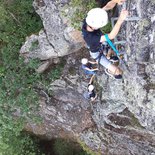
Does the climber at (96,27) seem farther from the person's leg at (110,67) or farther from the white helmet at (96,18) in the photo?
the person's leg at (110,67)

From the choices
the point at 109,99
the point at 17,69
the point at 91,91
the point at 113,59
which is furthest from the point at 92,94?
the point at 17,69

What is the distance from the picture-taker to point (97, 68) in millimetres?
9586

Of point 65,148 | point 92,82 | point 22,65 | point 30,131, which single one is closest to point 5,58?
point 22,65

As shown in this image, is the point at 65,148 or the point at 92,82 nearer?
the point at 92,82

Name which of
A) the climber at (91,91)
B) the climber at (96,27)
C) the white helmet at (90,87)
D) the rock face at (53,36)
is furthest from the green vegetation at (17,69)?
the climber at (96,27)

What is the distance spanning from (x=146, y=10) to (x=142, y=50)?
95cm

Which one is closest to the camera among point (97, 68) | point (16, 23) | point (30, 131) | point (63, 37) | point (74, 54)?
point (97, 68)

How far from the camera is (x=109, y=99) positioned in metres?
10.3

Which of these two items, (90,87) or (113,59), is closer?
(113,59)

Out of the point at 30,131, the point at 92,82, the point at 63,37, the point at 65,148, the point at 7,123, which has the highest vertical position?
the point at 63,37

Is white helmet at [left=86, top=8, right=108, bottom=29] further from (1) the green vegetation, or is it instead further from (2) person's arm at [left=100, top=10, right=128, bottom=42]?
(1) the green vegetation

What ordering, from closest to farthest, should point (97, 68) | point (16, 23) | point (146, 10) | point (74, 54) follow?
point (146, 10), point (97, 68), point (74, 54), point (16, 23)

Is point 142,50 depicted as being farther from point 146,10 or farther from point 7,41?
point 7,41

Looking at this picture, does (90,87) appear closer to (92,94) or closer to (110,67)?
(92,94)
